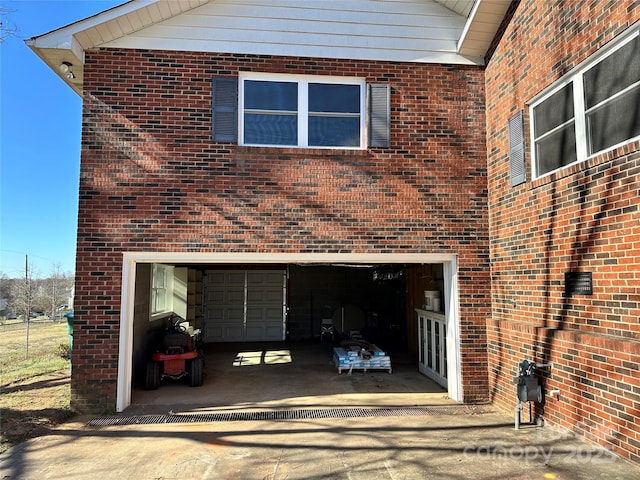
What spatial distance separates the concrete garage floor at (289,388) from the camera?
665 centimetres

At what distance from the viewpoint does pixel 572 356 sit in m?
4.84

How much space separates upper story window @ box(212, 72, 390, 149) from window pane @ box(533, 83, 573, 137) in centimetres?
218

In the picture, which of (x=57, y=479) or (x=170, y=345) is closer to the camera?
(x=57, y=479)

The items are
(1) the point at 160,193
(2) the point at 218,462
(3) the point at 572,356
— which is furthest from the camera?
(1) the point at 160,193

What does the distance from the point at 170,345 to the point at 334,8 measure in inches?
257

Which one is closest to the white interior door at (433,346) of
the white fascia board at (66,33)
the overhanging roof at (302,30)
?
the overhanging roof at (302,30)

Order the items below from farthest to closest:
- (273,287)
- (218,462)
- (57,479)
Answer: (273,287) → (218,462) → (57,479)

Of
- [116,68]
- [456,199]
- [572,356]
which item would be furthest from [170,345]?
[572,356]

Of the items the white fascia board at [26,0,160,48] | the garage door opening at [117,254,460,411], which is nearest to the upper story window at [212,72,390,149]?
the white fascia board at [26,0,160,48]

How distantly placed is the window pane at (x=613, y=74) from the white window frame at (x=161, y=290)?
7991 mm

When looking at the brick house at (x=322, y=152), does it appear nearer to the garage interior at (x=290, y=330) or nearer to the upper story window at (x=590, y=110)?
the upper story window at (x=590, y=110)

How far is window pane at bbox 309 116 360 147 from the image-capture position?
6977 mm

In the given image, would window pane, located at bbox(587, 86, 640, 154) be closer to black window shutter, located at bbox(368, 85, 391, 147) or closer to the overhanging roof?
the overhanging roof

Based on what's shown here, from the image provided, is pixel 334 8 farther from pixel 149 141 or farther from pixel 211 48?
pixel 149 141
